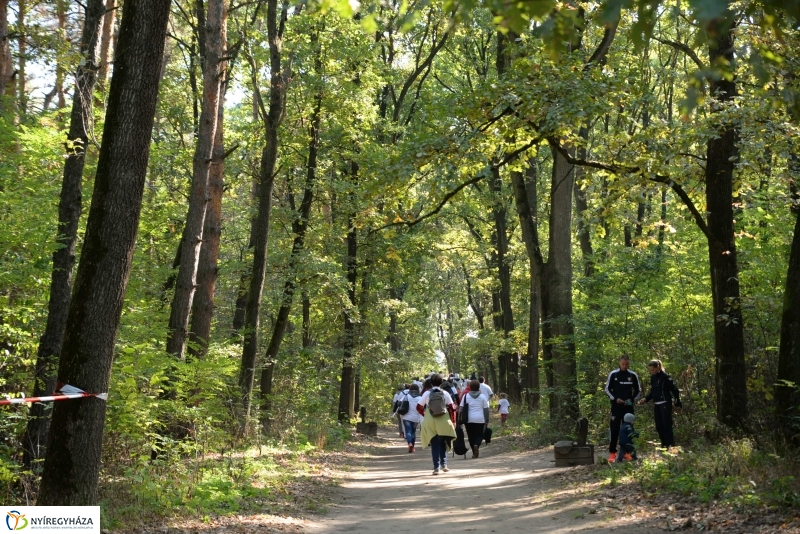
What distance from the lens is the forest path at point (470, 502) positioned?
930 centimetres

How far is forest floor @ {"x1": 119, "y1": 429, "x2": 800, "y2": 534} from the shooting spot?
27.5 ft

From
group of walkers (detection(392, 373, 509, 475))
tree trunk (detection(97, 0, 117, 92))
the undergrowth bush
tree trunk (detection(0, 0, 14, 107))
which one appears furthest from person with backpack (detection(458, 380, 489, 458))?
tree trunk (detection(0, 0, 14, 107))

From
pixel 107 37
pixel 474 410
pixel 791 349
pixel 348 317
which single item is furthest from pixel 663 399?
pixel 107 37

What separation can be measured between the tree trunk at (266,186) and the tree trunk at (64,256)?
6373mm

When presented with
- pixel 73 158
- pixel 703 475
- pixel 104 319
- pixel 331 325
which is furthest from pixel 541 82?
pixel 331 325

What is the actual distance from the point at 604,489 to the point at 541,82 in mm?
6445

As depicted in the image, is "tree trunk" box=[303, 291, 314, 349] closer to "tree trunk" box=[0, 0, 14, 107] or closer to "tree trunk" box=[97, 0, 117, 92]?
"tree trunk" box=[97, 0, 117, 92]

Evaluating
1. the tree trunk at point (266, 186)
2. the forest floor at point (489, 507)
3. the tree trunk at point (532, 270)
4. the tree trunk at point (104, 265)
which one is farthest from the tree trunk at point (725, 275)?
the tree trunk at point (266, 186)

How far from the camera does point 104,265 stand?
7.10 m

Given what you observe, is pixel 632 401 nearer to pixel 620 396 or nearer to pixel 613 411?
pixel 620 396

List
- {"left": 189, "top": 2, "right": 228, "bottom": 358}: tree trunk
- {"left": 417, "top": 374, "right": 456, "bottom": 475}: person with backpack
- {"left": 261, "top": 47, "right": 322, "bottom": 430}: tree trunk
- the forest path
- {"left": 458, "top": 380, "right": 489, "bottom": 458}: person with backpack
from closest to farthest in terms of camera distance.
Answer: the forest path, {"left": 417, "top": 374, "right": 456, "bottom": 475}: person with backpack, {"left": 189, "top": 2, "right": 228, "bottom": 358}: tree trunk, {"left": 458, "top": 380, "right": 489, "bottom": 458}: person with backpack, {"left": 261, "top": 47, "right": 322, "bottom": 430}: tree trunk

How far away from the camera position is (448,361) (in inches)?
3287

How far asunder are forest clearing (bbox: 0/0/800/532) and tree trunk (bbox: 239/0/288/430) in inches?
3.0

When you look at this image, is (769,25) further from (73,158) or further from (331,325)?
(331,325)
